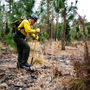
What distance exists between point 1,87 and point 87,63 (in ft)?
5.00

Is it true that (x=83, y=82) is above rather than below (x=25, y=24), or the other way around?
below

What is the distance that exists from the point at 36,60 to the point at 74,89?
199cm

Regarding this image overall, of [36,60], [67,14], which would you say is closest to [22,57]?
[36,60]

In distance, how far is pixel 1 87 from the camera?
1680 mm

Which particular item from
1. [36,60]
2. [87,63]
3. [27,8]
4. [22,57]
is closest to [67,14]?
[27,8]

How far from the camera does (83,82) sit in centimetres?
142

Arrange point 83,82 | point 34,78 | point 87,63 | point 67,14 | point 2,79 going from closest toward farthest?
1. point 83,82
2. point 87,63
3. point 2,79
4. point 34,78
5. point 67,14

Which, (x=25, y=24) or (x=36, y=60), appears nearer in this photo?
(x=25, y=24)

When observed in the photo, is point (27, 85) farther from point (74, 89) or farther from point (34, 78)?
point (74, 89)

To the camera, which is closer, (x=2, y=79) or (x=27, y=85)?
(x=27, y=85)

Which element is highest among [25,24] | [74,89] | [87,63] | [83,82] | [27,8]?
[27,8]

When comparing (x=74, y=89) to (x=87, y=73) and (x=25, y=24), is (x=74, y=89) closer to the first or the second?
(x=87, y=73)

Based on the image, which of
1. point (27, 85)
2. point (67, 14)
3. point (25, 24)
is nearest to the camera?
point (27, 85)

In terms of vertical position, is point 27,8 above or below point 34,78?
above
